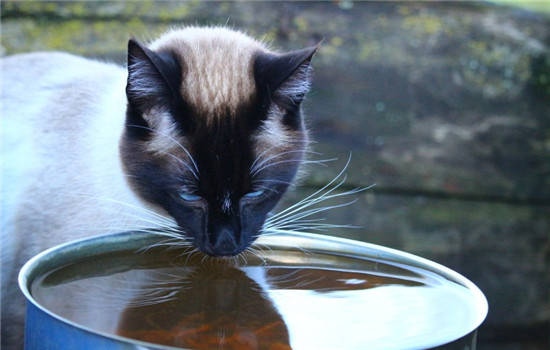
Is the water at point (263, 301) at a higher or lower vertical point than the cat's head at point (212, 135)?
lower

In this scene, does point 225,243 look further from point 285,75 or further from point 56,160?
point 56,160

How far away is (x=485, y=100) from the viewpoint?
3.16m

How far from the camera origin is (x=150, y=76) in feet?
5.03

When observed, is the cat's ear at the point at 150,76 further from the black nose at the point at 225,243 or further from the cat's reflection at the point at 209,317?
the cat's reflection at the point at 209,317

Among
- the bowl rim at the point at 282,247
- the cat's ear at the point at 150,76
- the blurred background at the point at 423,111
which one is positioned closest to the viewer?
the bowl rim at the point at 282,247

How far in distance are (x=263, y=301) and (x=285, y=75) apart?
0.59 m

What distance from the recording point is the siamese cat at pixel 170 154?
158cm

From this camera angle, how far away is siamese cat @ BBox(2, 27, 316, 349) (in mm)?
1576

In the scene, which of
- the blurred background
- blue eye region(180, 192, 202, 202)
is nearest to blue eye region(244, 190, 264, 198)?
blue eye region(180, 192, 202, 202)

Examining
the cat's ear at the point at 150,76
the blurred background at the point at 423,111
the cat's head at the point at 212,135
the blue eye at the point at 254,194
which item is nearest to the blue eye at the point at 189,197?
the cat's head at the point at 212,135

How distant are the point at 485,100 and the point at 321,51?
79 centimetres

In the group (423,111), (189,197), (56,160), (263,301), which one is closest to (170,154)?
(189,197)

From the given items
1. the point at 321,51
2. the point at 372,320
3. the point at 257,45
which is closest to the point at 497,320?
the point at 321,51

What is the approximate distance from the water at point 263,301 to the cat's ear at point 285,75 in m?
0.42
